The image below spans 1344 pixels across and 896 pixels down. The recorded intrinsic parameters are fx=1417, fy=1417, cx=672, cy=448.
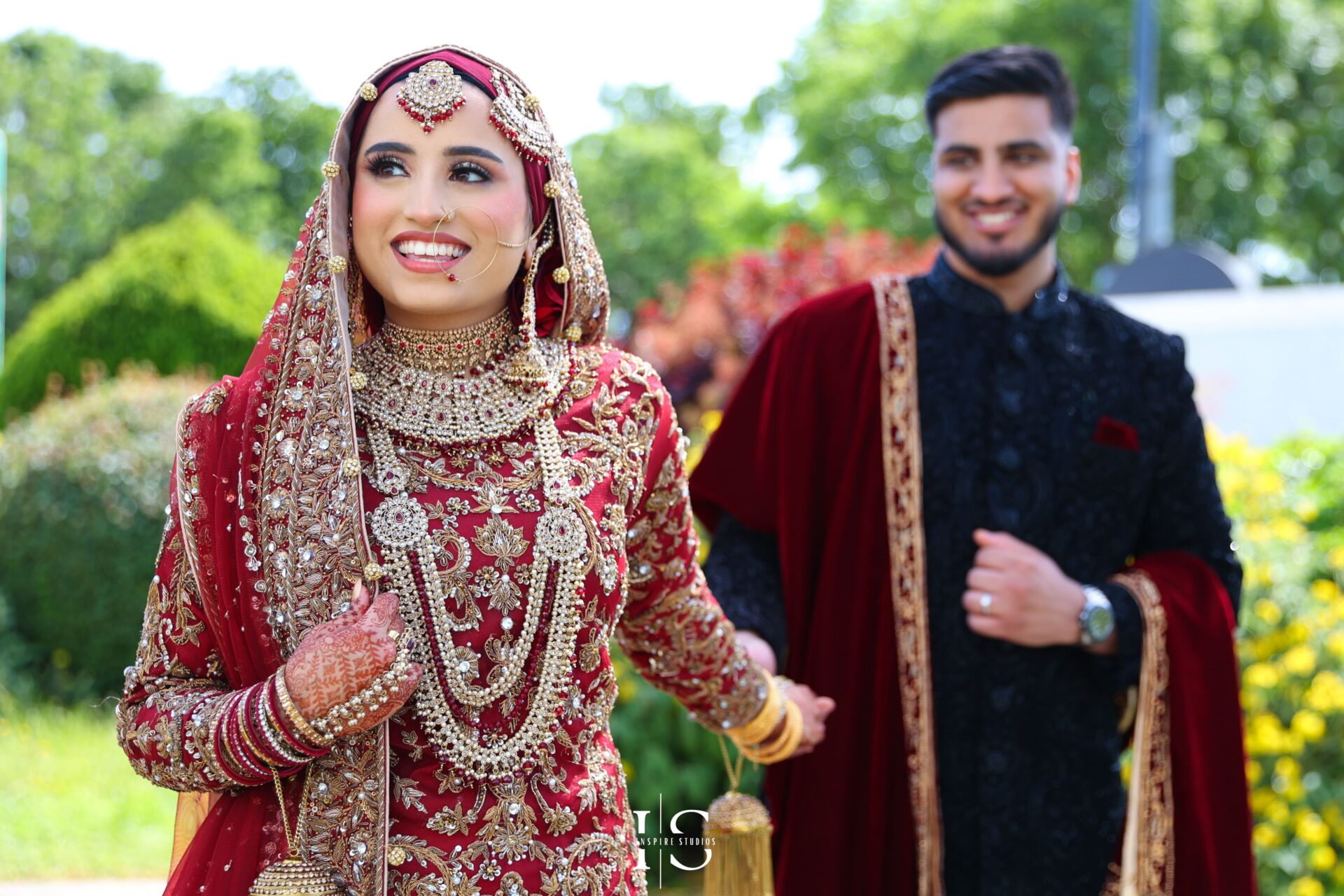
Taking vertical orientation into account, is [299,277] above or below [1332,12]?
below

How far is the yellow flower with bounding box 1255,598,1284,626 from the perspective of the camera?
4438 millimetres

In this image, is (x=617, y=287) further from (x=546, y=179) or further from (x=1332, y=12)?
(x=546, y=179)

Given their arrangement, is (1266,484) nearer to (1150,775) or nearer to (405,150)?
(1150,775)

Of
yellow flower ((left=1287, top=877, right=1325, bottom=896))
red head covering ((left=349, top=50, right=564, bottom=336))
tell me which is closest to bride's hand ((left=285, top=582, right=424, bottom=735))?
red head covering ((left=349, top=50, right=564, bottom=336))

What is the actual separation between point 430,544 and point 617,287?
34.7 meters

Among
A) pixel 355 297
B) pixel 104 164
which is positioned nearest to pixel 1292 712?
pixel 355 297

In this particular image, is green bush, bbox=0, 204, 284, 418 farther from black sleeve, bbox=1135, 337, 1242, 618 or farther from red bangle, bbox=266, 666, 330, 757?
red bangle, bbox=266, 666, 330, 757

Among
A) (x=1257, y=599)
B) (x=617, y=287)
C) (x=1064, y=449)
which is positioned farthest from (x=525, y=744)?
(x=617, y=287)

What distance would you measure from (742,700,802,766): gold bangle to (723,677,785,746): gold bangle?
3cm

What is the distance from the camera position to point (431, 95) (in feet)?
6.05

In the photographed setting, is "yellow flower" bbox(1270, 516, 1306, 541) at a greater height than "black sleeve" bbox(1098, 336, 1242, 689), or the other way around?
"black sleeve" bbox(1098, 336, 1242, 689)

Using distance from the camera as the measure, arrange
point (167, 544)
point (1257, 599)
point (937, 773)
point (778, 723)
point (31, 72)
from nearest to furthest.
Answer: point (167, 544)
point (778, 723)
point (937, 773)
point (1257, 599)
point (31, 72)

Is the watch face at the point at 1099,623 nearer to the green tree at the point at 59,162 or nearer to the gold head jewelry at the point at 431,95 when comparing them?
the gold head jewelry at the point at 431,95

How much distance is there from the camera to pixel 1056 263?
298 centimetres
